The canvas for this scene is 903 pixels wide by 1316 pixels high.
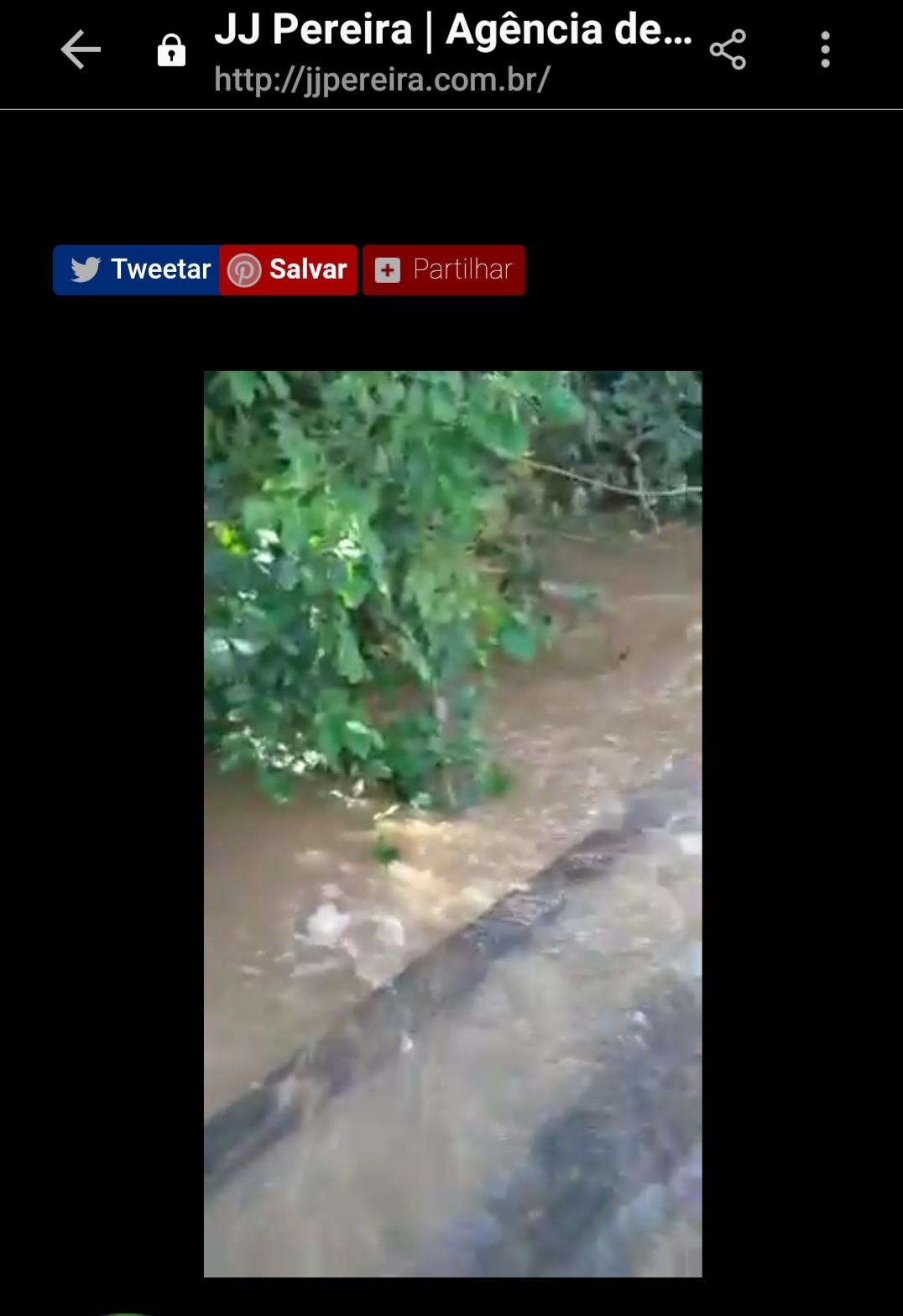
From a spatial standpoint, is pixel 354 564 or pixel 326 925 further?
pixel 326 925

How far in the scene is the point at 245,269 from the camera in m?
1.63

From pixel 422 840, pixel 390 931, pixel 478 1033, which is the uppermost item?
pixel 422 840

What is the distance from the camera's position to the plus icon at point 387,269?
1.63 meters

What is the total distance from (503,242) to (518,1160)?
1.29 meters

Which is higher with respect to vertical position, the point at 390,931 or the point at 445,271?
the point at 445,271

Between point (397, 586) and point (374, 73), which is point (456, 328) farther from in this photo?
point (397, 586)

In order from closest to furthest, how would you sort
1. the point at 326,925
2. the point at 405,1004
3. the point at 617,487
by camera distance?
the point at 405,1004 → the point at 326,925 → the point at 617,487

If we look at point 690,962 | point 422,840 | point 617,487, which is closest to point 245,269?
point 690,962

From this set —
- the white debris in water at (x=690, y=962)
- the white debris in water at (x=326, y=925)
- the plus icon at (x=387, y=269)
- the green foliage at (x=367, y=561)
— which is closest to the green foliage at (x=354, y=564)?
the green foliage at (x=367, y=561)

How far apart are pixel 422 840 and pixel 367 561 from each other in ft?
2.19
